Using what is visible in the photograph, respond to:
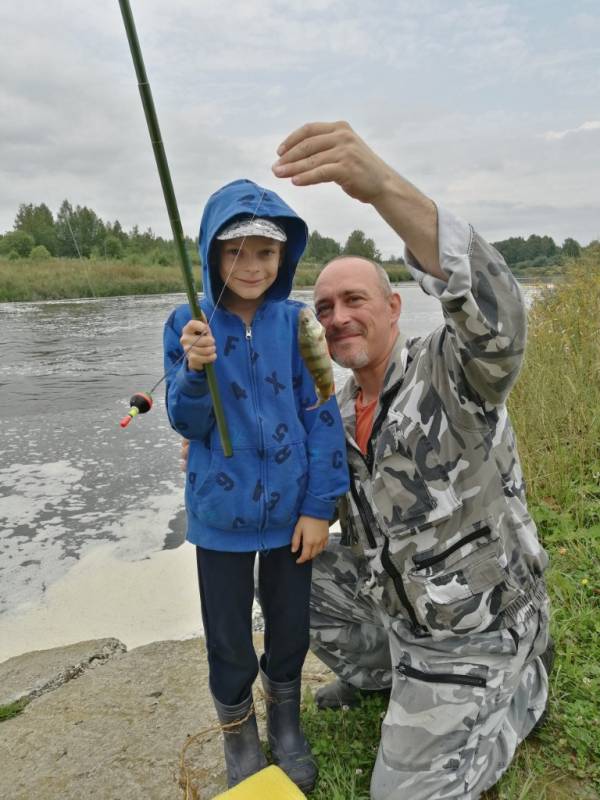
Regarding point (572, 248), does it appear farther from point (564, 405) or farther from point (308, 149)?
point (308, 149)

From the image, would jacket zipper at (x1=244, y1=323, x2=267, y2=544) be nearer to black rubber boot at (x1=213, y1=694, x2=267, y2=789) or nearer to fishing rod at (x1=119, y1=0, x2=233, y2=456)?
fishing rod at (x1=119, y1=0, x2=233, y2=456)

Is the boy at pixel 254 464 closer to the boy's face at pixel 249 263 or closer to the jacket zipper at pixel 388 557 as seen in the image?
the boy's face at pixel 249 263

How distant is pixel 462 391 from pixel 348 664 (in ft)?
4.77

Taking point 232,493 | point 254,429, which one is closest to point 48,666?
point 232,493

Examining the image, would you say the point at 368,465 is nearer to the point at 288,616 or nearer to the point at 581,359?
the point at 288,616

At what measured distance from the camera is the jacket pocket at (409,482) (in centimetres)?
237

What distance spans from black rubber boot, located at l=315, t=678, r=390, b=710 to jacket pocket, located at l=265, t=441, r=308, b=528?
1.05 meters

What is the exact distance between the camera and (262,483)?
2361 mm

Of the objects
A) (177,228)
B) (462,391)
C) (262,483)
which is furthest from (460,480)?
(177,228)

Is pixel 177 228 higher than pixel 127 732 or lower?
higher

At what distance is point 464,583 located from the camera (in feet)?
7.70

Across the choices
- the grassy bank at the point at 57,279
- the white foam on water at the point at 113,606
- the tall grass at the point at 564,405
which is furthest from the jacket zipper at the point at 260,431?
the grassy bank at the point at 57,279

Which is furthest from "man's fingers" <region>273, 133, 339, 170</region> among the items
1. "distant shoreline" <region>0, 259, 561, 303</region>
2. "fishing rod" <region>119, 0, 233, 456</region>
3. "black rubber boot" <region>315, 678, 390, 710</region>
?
"distant shoreline" <region>0, 259, 561, 303</region>

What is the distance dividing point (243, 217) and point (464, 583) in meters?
1.56
